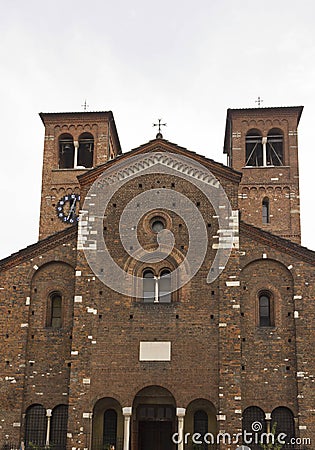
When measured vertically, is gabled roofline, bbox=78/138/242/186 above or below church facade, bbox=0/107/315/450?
above

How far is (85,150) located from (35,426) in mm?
17475

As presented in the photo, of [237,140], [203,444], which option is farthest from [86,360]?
[237,140]

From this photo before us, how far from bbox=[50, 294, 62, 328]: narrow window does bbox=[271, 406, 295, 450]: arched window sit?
843cm

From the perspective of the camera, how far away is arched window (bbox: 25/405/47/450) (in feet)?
78.0

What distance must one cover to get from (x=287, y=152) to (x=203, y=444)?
56.7 ft

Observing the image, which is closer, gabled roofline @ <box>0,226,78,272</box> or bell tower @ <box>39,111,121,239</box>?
gabled roofline @ <box>0,226,78,272</box>

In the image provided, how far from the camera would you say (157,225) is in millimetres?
24938

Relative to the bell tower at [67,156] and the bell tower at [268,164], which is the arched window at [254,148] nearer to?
the bell tower at [268,164]

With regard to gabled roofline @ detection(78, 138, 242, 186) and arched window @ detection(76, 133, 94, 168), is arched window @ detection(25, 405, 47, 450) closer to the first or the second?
gabled roofline @ detection(78, 138, 242, 186)

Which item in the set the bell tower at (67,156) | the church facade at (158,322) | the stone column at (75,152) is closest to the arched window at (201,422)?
the church facade at (158,322)

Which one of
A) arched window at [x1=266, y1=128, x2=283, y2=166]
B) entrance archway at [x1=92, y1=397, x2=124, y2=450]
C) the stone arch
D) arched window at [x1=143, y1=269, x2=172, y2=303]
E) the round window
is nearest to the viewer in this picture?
entrance archway at [x1=92, y1=397, x2=124, y2=450]
